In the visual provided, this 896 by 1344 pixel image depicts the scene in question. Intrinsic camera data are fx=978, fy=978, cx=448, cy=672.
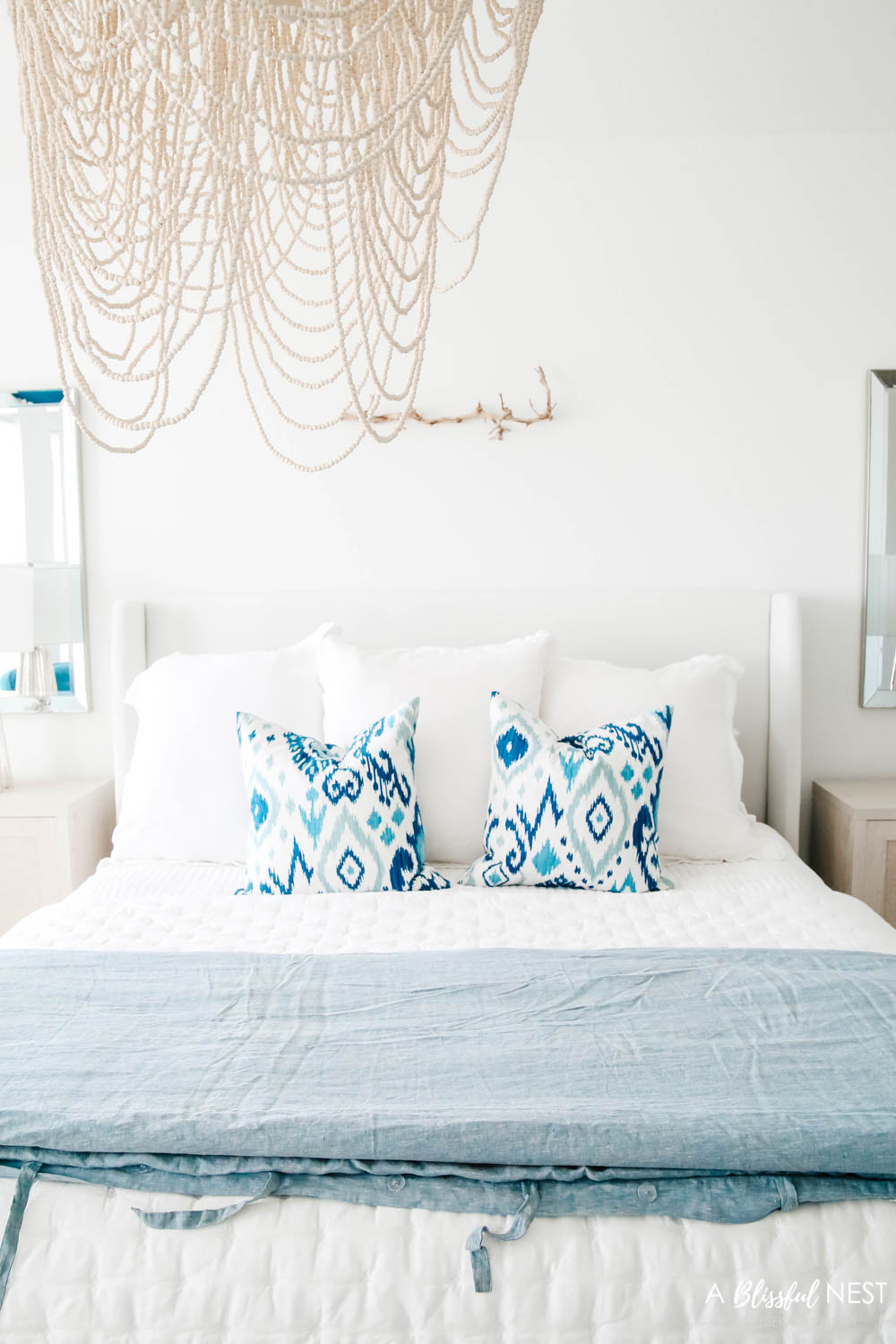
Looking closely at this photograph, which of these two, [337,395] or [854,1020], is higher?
[337,395]

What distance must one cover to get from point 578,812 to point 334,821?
50 cm

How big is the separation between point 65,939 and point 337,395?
1.65m

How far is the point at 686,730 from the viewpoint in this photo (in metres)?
2.32

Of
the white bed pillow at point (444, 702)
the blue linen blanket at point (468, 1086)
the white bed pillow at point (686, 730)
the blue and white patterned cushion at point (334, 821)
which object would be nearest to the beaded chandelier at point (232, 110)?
the blue linen blanket at point (468, 1086)

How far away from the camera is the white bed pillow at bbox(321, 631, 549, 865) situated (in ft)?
7.27

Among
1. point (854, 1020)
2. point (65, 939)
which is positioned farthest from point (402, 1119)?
point (65, 939)

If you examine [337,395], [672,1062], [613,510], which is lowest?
[672,1062]

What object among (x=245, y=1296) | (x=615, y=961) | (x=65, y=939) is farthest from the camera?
(x=65, y=939)

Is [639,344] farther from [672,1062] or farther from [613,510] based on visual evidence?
[672,1062]

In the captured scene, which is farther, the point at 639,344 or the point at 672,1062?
the point at 639,344

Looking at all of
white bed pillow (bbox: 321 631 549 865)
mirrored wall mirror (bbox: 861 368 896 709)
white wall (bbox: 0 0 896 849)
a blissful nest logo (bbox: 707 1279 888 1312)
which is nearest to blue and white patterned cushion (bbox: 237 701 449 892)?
white bed pillow (bbox: 321 631 549 865)

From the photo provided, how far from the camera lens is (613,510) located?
277 cm

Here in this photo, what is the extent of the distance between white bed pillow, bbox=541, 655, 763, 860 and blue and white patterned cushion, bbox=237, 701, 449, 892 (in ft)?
1.57

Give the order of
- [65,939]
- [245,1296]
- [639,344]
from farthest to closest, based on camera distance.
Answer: [639,344]
[65,939]
[245,1296]
